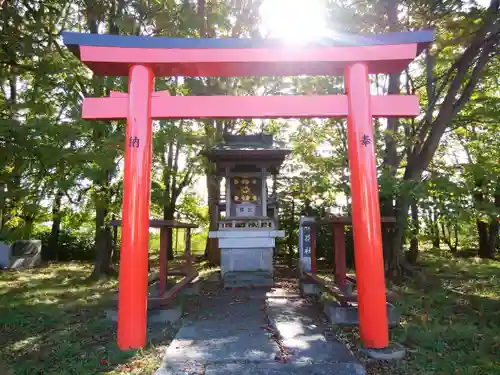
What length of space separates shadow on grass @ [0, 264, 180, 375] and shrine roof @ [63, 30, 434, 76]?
12.8 feet

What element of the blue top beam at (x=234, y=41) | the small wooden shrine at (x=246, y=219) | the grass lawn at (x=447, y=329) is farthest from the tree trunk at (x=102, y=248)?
the grass lawn at (x=447, y=329)

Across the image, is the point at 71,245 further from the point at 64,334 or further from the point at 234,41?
the point at 234,41

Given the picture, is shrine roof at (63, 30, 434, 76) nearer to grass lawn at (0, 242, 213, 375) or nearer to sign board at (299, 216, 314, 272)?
grass lawn at (0, 242, 213, 375)

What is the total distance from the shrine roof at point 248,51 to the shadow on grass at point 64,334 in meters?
3.90

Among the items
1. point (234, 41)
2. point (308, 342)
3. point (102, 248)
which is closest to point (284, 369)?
point (308, 342)

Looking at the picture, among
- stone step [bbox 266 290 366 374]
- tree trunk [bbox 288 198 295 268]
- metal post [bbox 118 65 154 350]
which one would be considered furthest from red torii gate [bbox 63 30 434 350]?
tree trunk [bbox 288 198 295 268]

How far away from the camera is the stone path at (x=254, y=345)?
4.02m

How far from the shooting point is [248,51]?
16.6 ft

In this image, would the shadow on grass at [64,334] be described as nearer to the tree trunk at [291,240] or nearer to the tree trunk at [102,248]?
the tree trunk at [102,248]

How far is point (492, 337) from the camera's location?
17.2 ft

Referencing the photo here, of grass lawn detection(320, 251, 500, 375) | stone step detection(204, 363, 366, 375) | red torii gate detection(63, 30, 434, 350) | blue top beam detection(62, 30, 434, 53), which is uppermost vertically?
blue top beam detection(62, 30, 434, 53)

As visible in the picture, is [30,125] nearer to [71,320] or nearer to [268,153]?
[71,320]

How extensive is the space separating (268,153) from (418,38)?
6038mm

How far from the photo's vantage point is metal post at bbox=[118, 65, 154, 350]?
4676 mm
